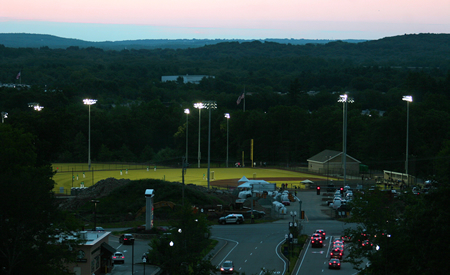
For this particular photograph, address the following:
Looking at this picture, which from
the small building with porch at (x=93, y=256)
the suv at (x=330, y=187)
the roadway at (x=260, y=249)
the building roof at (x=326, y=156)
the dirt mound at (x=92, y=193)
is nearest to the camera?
the small building with porch at (x=93, y=256)

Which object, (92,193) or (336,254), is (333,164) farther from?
(336,254)

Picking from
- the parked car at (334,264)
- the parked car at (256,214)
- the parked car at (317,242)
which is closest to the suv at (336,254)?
the parked car at (334,264)

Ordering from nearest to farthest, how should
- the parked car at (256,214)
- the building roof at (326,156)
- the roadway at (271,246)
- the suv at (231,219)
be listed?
the roadway at (271,246) < the suv at (231,219) < the parked car at (256,214) < the building roof at (326,156)

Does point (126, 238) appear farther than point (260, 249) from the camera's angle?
Yes

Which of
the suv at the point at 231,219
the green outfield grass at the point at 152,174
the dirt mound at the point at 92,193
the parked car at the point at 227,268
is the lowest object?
the green outfield grass at the point at 152,174

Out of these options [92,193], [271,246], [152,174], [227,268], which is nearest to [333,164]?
[152,174]

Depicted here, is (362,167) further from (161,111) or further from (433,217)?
(433,217)

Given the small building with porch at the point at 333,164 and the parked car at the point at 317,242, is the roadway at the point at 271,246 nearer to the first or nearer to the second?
the parked car at the point at 317,242

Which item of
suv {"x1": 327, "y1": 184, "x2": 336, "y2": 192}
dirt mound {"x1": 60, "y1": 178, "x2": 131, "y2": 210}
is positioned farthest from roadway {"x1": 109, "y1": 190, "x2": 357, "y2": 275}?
suv {"x1": 327, "y1": 184, "x2": 336, "y2": 192}

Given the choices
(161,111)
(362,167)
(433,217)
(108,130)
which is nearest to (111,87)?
(161,111)
